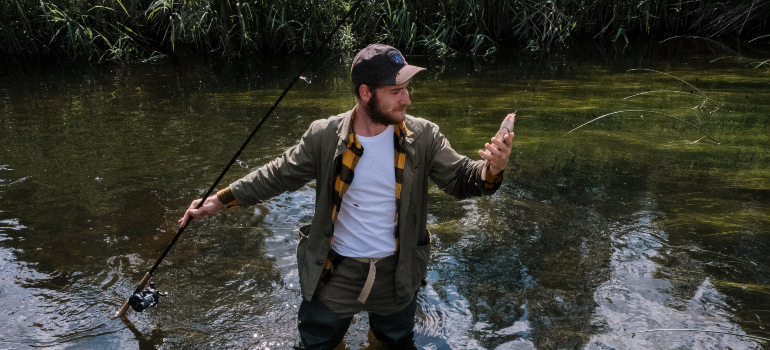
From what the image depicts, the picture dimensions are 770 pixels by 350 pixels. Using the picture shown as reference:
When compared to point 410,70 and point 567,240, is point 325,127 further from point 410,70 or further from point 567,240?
point 567,240

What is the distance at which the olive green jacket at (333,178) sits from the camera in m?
2.59

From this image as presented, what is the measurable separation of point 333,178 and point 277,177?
0.27 metres

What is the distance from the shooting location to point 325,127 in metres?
2.63

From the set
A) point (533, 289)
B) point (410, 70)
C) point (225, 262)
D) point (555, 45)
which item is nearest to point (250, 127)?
point (225, 262)

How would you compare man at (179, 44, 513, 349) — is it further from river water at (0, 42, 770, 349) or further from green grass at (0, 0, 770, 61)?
green grass at (0, 0, 770, 61)

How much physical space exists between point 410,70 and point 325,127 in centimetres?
41

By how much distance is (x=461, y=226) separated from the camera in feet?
14.5

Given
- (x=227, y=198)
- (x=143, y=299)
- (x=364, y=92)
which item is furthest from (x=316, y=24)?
(x=364, y=92)

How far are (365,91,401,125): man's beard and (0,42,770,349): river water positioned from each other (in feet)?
4.00

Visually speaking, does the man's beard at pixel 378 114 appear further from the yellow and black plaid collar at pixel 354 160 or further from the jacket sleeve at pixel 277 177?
the jacket sleeve at pixel 277 177

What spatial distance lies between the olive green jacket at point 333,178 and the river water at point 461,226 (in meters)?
0.72

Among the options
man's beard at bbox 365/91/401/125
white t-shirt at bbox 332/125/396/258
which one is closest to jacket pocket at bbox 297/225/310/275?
white t-shirt at bbox 332/125/396/258

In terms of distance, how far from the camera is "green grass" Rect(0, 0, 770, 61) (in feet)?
32.1

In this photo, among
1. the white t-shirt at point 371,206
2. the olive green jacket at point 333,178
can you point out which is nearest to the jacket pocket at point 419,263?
the olive green jacket at point 333,178
